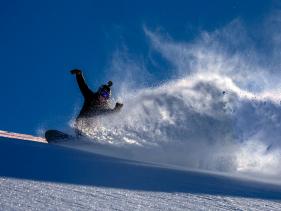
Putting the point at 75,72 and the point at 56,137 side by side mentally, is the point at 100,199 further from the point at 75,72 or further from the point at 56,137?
the point at 75,72

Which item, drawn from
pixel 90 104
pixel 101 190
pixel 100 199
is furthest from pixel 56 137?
pixel 100 199

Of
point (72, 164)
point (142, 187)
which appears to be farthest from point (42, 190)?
point (72, 164)

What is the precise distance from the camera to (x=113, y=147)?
10289 mm

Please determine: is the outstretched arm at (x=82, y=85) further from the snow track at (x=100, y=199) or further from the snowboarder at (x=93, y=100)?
the snow track at (x=100, y=199)

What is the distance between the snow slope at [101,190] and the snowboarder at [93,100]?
7428 millimetres

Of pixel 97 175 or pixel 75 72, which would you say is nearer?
pixel 97 175

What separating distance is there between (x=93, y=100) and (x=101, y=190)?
9375 mm

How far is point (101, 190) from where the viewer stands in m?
3.53

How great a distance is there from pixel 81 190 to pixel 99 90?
9.67 m

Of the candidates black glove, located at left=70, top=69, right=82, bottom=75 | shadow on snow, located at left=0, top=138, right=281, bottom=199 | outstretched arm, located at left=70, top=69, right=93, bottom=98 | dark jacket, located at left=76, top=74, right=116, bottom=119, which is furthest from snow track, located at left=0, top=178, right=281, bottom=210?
black glove, located at left=70, top=69, right=82, bottom=75

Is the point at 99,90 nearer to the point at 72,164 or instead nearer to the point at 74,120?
the point at 74,120

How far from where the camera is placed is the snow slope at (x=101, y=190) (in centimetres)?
291

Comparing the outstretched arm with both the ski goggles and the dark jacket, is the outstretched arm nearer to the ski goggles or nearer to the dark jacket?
the dark jacket

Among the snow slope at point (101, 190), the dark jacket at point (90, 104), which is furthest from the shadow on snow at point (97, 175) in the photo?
the dark jacket at point (90, 104)
